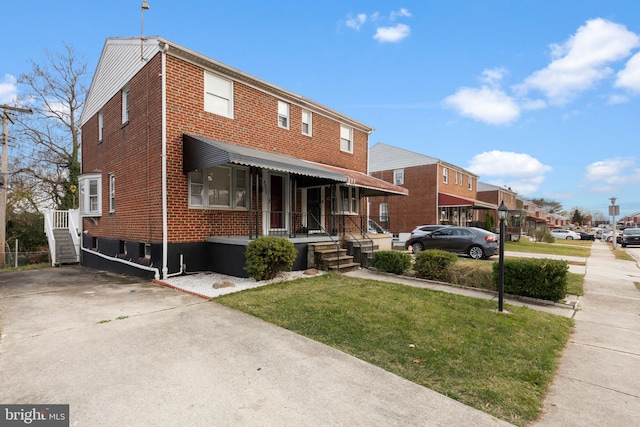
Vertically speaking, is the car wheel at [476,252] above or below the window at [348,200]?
below

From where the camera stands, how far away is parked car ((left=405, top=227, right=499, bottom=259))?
1477 cm

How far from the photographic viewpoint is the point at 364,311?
589 cm

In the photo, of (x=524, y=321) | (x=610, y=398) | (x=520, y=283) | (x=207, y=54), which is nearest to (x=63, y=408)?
(x=610, y=398)

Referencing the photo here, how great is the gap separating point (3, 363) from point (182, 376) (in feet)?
7.57

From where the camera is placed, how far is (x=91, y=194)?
1373 centimetres

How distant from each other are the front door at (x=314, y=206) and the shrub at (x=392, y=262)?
415cm

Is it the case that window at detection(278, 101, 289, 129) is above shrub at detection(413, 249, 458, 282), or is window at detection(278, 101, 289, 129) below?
above

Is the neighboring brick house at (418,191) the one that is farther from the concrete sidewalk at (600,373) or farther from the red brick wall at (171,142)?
the concrete sidewalk at (600,373)

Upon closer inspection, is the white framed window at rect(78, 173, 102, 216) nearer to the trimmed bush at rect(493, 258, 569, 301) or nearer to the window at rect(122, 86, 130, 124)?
the window at rect(122, 86, 130, 124)

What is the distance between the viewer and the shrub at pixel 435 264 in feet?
29.4

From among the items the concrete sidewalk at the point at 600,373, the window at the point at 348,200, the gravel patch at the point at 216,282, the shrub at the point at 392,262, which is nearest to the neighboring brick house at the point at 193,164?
the window at the point at 348,200

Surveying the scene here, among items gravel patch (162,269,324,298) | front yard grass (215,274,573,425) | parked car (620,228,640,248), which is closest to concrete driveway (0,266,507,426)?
front yard grass (215,274,573,425)

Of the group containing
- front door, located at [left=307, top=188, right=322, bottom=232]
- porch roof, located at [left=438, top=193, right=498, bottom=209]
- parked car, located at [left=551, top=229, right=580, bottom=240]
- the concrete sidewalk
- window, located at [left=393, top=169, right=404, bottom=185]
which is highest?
window, located at [left=393, top=169, right=404, bottom=185]

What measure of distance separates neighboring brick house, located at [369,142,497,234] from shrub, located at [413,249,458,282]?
685 inches
